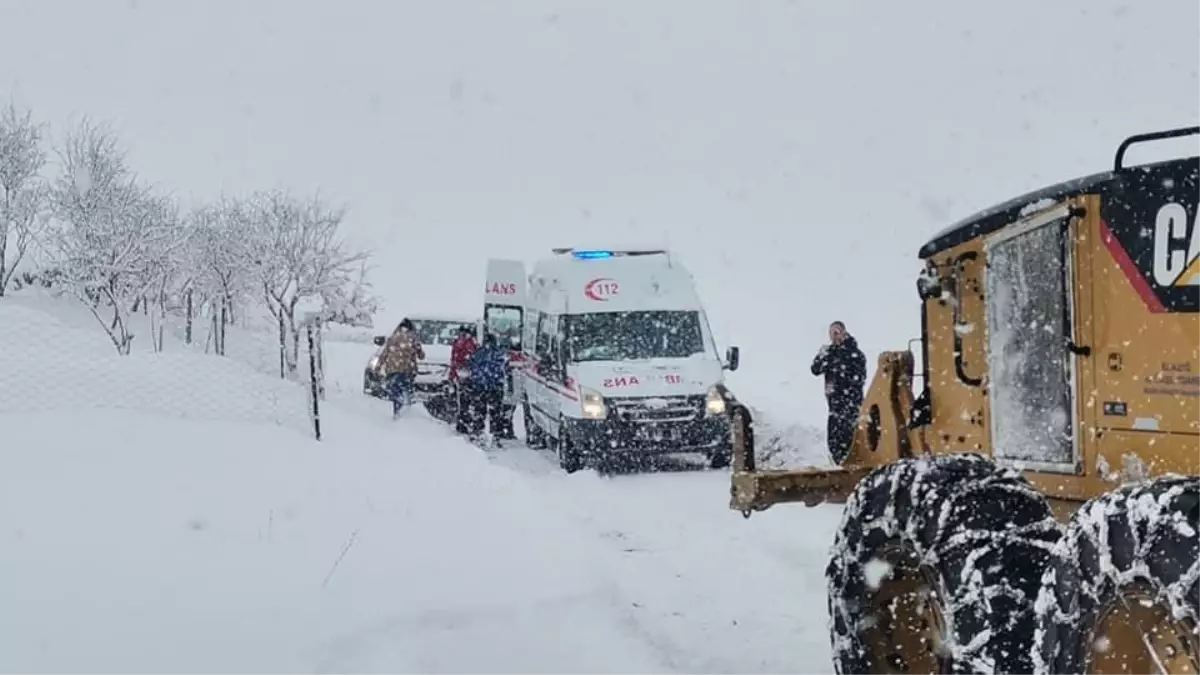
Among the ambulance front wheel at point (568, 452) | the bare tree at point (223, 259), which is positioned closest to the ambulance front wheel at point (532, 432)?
the ambulance front wheel at point (568, 452)

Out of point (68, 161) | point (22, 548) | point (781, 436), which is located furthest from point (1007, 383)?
point (68, 161)

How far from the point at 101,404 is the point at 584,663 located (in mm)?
7416

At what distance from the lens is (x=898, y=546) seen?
4.36m

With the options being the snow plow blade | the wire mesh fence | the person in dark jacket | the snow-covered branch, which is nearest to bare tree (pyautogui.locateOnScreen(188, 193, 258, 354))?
the snow-covered branch

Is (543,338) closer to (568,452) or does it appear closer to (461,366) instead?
(461,366)

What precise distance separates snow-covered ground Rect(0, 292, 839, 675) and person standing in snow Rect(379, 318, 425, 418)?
5.59m

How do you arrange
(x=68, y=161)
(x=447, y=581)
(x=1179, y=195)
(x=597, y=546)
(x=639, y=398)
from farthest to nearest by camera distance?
(x=68, y=161)
(x=639, y=398)
(x=597, y=546)
(x=447, y=581)
(x=1179, y=195)

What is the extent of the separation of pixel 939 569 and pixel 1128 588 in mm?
1087

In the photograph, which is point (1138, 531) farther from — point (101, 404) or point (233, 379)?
point (233, 379)

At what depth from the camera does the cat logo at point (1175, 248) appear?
320 centimetres

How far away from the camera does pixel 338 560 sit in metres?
7.12

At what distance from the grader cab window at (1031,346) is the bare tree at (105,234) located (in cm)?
2758

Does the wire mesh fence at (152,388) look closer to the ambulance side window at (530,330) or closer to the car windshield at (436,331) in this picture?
the ambulance side window at (530,330)

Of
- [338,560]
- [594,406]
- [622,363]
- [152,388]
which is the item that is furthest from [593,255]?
[338,560]
